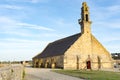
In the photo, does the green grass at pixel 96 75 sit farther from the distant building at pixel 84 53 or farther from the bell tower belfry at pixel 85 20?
the bell tower belfry at pixel 85 20

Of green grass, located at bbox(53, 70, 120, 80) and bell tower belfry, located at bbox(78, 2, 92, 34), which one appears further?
Answer: bell tower belfry, located at bbox(78, 2, 92, 34)

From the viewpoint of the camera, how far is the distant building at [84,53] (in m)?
53.9

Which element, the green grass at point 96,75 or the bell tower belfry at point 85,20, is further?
the bell tower belfry at point 85,20

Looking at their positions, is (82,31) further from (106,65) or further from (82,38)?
(106,65)

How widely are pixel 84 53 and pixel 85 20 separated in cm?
706

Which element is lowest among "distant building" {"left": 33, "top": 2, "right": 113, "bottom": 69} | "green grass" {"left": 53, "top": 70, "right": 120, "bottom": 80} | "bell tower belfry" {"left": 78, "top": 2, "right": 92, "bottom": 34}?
"green grass" {"left": 53, "top": 70, "right": 120, "bottom": 80}

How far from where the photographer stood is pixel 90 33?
187ft

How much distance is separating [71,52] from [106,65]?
9625mm

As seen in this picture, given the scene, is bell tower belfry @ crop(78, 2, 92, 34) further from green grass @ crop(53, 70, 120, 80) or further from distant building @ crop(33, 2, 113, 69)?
green grass @ crop(53, 70, 120, 80)

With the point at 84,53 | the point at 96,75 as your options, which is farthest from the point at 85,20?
the point at 96,75

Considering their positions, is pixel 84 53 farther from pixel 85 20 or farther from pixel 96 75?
pixel 96 75

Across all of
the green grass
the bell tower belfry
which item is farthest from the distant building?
the green grass

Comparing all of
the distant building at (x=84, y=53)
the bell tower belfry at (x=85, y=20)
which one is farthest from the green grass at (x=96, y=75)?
the bell tower belfry at (x=85, y=20)

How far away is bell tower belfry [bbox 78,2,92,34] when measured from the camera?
5644 centimetres
